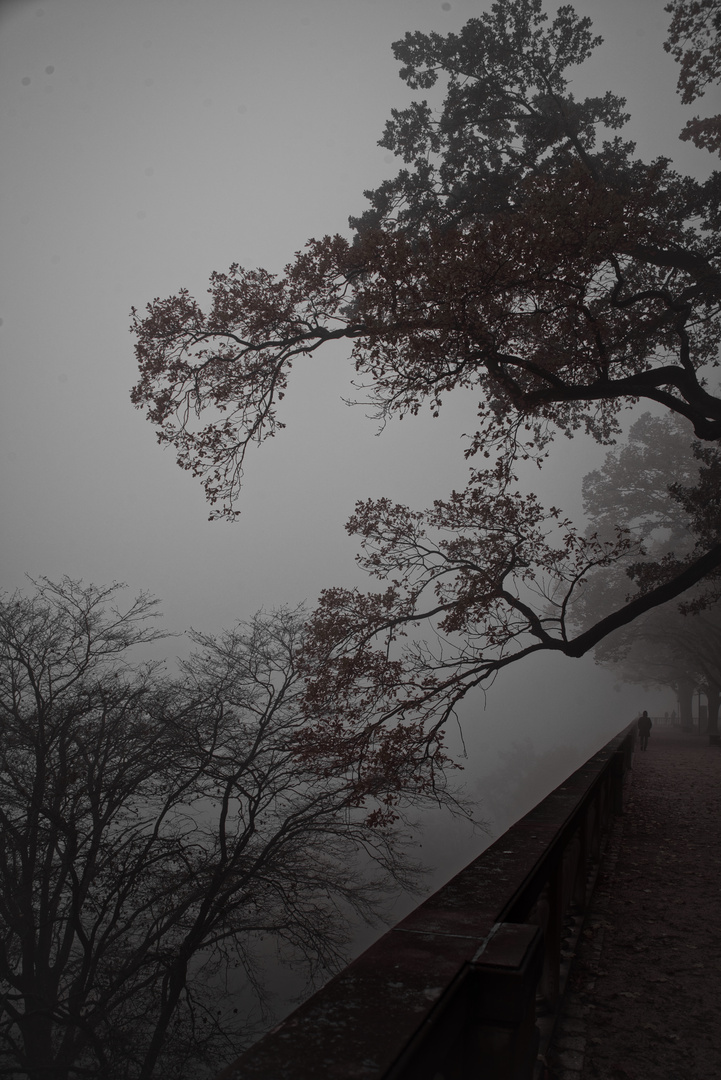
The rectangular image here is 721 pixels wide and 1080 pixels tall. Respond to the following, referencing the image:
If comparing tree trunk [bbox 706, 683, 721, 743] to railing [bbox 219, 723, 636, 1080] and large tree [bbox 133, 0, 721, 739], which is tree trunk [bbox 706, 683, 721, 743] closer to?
large tree [bbox 133, 0, 721, 739]

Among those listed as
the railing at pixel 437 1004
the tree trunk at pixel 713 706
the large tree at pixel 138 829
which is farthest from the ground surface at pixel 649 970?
the tree trunk at pixel 713 706

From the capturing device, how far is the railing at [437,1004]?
167 centimetres

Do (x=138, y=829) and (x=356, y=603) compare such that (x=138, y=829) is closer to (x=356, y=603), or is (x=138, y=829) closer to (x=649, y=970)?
(x=356, y=603)

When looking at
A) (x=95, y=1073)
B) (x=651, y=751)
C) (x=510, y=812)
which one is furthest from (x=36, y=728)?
(x=510, y=812)

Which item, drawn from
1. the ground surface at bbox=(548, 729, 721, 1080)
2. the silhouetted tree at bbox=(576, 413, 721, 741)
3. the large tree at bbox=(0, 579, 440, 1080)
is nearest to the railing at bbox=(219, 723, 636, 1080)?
the ground surface at bbox=(548, 729, 721, 1080)

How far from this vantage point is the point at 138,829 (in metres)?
10.0

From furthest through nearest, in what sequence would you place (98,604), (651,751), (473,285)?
(651,751) < (98,604) < (473,285)

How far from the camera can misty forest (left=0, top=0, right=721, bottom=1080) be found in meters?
7.96

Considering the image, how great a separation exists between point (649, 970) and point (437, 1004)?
3.37m

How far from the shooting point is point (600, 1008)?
3758 mm

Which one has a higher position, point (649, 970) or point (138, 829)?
point (138, 829)

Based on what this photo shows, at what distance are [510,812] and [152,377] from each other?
185 feet

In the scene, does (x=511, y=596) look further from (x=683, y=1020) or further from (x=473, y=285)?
(x=683, y=1020)

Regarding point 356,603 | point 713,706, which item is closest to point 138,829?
point 356,603
